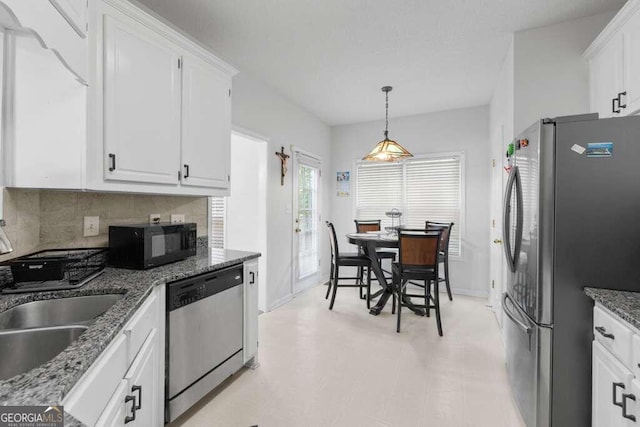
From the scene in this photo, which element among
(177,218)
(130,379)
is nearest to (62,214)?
(177,218)

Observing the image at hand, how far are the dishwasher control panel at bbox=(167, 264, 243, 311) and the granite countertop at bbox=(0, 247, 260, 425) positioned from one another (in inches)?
1.6

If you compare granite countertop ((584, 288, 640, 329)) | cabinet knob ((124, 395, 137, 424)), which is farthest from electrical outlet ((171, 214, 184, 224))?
granite countertop ((584, 288, 640, 329))

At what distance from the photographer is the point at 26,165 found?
1.33 metres

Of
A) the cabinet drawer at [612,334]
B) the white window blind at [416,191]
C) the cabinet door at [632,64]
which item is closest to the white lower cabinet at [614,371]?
the cabinet drawer at [612,334]

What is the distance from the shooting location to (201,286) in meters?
1.82

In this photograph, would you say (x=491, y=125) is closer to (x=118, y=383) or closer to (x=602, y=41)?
(x=602, y=41)

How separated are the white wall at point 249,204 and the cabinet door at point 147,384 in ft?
6.79

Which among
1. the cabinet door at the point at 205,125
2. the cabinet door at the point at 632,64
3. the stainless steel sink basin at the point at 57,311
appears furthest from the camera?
the cabinet door at the point at 205,125

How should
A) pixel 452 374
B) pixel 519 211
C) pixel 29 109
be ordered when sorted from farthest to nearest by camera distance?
pixel 452 374 → pixel 519 211 → pixel 29 109

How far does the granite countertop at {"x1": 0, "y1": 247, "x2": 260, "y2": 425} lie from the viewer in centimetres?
65

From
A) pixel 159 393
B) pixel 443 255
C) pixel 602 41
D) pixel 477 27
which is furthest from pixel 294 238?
pixel 602 41

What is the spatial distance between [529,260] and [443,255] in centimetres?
223

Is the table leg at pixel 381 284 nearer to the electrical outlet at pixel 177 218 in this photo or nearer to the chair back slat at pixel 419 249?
the chair back slat at pixel 419 249

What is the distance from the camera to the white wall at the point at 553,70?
2.29 meters
